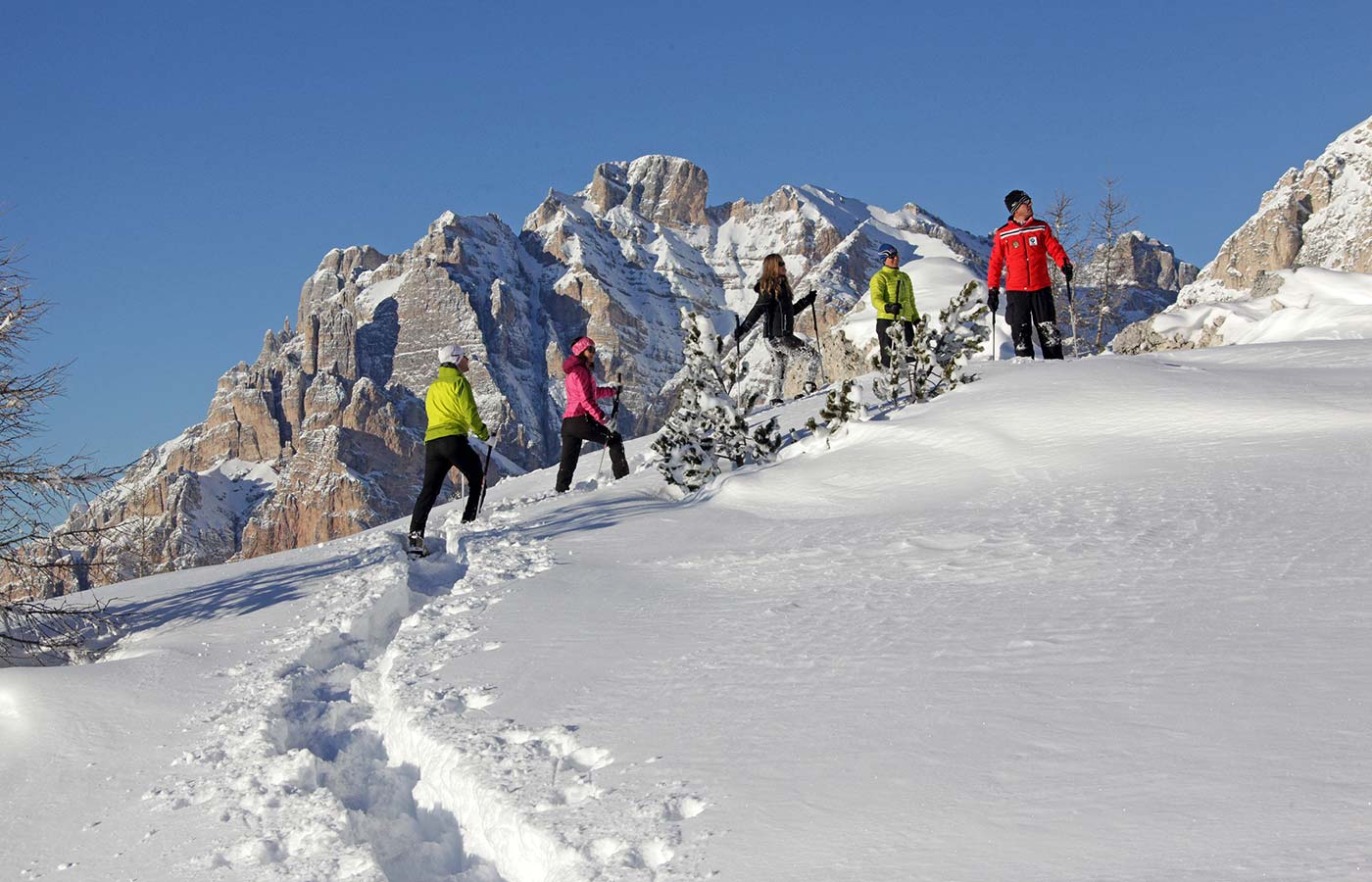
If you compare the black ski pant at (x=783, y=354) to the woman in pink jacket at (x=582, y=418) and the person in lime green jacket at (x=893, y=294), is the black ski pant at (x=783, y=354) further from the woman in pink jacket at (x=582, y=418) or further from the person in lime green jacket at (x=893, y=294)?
the woman in pink jacket at (x=582, y=418)

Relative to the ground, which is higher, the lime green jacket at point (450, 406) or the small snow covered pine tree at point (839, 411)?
the lime green jacket at point (450, 406)

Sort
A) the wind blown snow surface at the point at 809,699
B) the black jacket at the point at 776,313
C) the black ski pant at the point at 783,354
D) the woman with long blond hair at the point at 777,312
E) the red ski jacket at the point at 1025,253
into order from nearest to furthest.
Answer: the wind blown snow surface at the point at 809,699 → the red ski jacket at the point at 1025,253 → the woman with long blond hair at the point at 777,312 → the black jacket at the point at 776,313 → the black ski pant at the point at 783,354

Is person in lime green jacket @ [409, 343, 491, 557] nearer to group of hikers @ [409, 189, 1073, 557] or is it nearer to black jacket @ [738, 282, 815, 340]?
group of hikers @ [409, 189, 1073, 557]

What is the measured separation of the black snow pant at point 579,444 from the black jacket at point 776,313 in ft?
10.0

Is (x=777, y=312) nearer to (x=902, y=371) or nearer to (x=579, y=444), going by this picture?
(x=902, y=371)

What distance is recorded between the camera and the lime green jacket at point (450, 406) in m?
10.1

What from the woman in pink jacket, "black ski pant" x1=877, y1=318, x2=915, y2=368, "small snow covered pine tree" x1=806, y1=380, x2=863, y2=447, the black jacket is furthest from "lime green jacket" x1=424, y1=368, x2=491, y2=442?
"black ski pant" x1=877, y1=318, x2=915, y2=368

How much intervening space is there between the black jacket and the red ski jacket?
2980 millimetres

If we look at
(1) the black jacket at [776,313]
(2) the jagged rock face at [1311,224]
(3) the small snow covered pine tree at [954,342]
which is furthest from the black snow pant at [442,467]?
(2) the jagged rock face at [1311,224]

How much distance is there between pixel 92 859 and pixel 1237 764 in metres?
3.88

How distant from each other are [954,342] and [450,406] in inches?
215

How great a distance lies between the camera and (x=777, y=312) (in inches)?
584

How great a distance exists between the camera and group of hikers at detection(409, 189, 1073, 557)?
10.1 meters

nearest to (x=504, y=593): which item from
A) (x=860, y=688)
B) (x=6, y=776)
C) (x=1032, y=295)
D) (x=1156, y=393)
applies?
(x=6, y=776)
